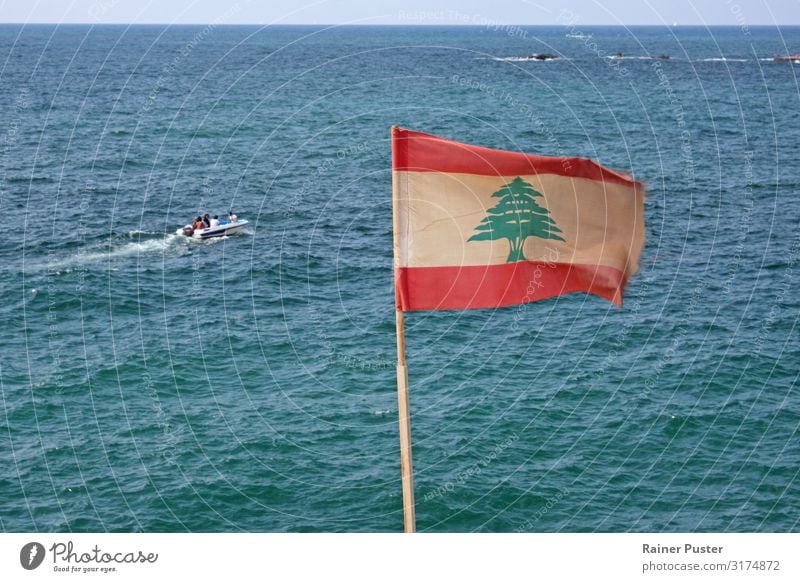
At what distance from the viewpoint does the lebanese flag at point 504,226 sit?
19.0 meters

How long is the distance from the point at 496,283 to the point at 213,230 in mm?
53692

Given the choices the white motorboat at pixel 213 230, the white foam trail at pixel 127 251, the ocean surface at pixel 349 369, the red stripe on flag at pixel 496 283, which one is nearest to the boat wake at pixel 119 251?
the white foam trail at pixel 127 251

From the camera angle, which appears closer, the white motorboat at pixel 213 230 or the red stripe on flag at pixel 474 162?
the red stripe on flag at pixel 474 162

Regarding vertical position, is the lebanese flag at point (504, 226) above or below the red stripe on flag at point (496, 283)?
above

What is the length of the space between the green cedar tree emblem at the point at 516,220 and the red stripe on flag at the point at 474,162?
336 millimetres

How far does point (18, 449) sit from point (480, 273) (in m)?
28.5

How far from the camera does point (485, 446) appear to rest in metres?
42.5

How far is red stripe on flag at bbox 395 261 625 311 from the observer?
19.2 m

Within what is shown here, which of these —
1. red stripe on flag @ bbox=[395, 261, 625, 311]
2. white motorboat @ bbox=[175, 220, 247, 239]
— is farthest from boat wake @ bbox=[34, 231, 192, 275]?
red stripe on flag @ bbox=[395, 261, 625, 311]

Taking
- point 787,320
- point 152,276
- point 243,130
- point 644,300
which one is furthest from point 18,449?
point 243,130

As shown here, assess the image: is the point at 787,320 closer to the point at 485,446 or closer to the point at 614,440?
the point at 614,440

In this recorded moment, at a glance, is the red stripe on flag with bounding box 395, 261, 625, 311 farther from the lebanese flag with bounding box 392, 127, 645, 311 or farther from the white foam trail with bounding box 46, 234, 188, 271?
Result: the white foam trail with bounding box 46, 234, 188, 271

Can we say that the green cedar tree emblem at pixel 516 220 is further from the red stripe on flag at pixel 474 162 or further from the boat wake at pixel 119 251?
the boat wake at pixel 119 251

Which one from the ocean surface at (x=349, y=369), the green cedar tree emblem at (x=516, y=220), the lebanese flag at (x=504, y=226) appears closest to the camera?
the lebanese flag at (x=504, y=226)
